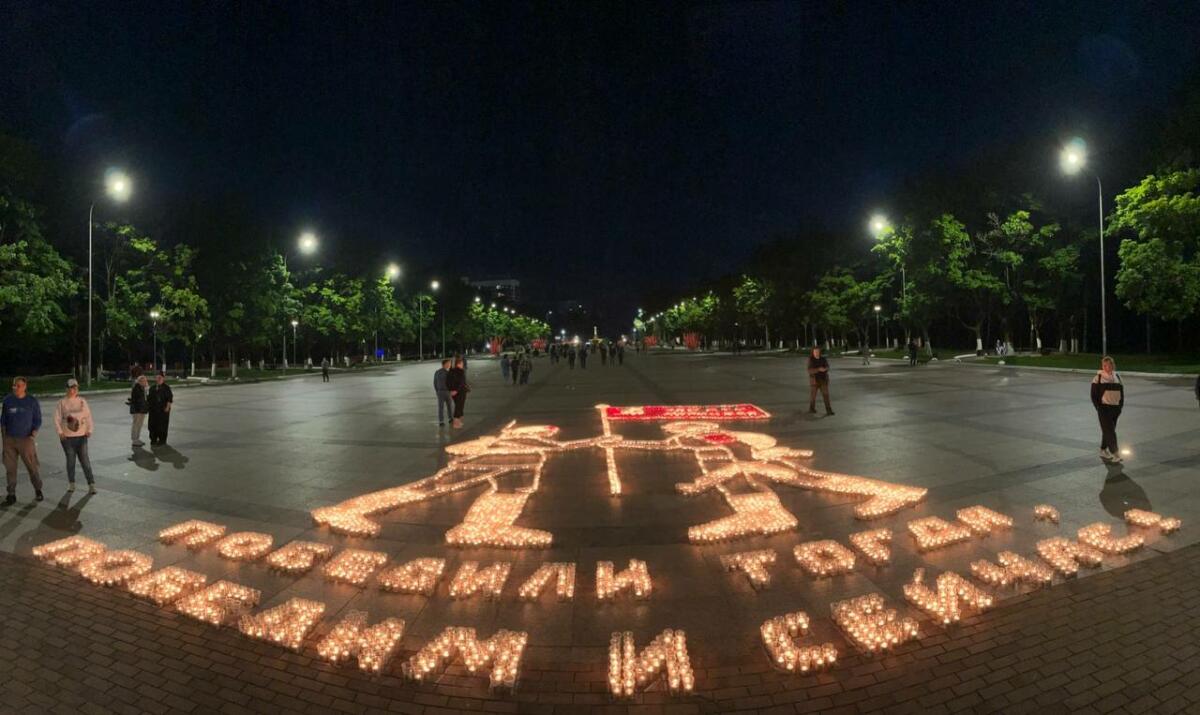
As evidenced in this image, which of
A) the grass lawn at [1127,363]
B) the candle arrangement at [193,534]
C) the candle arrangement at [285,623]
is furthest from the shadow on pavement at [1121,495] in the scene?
the grass lawn at [1127,363]

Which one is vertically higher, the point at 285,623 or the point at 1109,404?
the point at 1109,404

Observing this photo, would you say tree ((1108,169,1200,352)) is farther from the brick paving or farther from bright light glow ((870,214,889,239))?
the brick paving

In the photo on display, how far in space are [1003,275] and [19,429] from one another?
6173 cm

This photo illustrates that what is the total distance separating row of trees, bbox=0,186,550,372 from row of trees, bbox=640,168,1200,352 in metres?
50.6

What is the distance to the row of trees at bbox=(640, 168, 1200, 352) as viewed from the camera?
3127 cm

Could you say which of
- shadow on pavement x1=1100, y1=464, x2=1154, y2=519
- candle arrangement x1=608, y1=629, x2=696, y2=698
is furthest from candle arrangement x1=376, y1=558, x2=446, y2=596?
shadow on pavement x1=1100, y1=464, x2=1154, y2=519

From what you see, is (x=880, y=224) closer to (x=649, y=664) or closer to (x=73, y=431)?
(x=73, y=431)

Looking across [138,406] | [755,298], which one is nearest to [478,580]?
[138,406]

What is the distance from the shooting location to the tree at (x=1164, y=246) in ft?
97.5

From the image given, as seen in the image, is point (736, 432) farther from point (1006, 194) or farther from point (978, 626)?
point (1006, 194)

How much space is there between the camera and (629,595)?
591 cm

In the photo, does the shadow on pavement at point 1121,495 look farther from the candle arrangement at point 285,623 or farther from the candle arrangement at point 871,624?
the candle arrangement at point 285,623

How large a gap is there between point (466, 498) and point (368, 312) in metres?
72.1

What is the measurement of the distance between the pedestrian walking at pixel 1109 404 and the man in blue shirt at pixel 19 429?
53.1 feet
